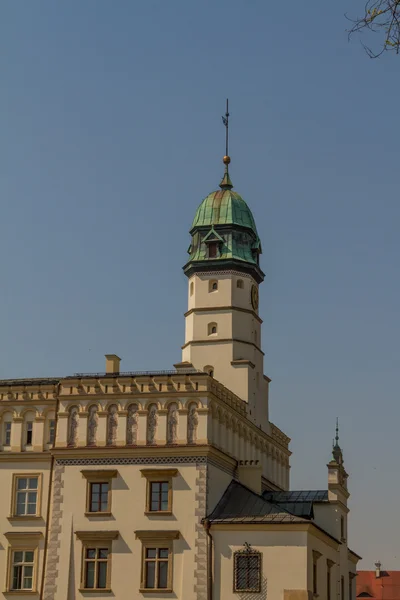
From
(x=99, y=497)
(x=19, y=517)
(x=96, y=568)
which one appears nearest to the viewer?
(x=96, y=568)

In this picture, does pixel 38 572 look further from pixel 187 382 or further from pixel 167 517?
pixel 187 382

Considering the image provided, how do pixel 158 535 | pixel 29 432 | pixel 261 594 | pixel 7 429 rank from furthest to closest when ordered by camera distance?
pixel 7 429 < pixel 29 432 < pixel 158 535 < pixel 261 594

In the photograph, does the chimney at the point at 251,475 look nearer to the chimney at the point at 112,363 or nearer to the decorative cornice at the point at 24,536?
the chimney at the point at 112,363

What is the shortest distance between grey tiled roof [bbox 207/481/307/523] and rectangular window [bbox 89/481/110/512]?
563cm

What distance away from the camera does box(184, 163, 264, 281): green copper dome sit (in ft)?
234

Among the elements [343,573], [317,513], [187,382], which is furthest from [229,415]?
[343,573]

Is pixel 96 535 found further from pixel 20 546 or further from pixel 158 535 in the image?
pixel 20 546

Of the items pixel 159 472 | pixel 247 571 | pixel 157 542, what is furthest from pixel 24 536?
pixel 247 571

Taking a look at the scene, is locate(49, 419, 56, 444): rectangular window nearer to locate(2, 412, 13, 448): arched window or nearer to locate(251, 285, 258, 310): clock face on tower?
locate(2, 412, 13, 448): arched window

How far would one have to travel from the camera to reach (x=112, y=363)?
6353 centimetres

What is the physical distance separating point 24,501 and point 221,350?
56.5ft

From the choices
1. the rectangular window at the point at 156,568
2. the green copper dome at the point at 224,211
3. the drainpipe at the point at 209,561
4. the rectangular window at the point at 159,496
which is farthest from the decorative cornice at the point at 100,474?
the green copper dome at the point at 224,211

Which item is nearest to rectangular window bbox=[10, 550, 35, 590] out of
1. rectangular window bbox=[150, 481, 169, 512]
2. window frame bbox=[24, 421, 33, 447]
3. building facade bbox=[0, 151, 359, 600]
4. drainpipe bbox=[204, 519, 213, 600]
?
building facade bbox=[0, 151, 359, 600]

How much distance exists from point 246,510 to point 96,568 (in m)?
8.24
